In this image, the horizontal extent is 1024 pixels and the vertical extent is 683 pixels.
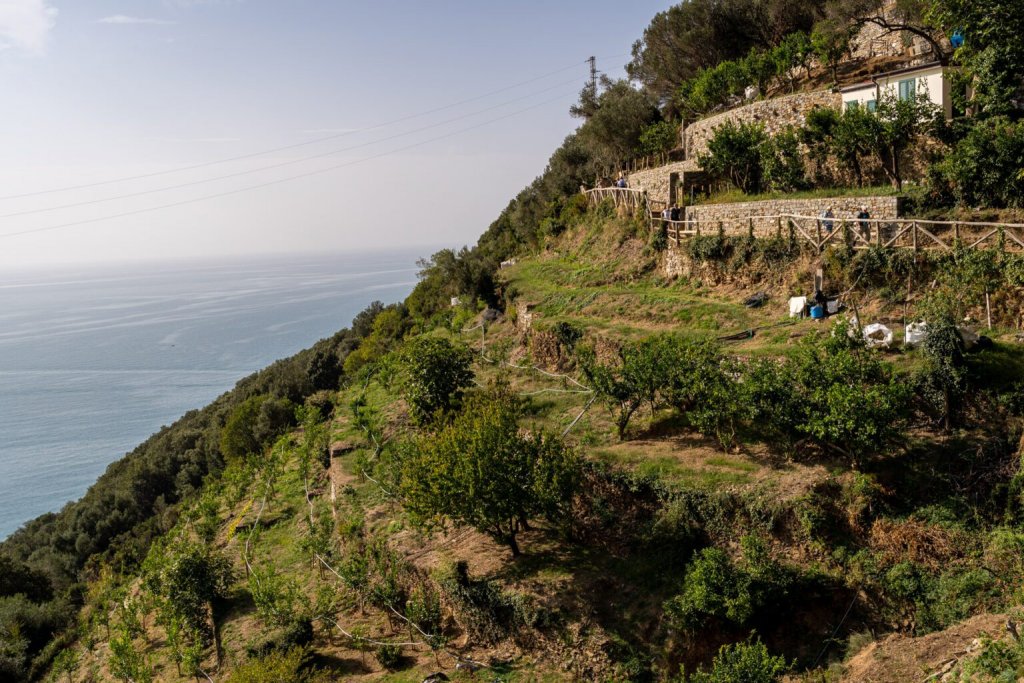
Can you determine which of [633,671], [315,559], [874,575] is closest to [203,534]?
[315,559]

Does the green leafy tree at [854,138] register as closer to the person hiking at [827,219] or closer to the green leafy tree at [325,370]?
the person hiking at [827,219]

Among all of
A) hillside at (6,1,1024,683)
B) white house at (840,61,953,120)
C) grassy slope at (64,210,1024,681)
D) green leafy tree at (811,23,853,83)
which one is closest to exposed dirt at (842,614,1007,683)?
hillside at (6,1,1024,683)

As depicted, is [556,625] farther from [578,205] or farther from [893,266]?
[578,205]

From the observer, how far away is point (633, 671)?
11.9m

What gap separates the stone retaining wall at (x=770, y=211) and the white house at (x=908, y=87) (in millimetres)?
6206

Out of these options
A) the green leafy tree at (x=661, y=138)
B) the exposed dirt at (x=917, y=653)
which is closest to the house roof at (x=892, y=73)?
the green leafy tree at (x=661, y=138)

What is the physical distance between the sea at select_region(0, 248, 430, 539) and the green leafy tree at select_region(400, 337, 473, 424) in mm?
34178

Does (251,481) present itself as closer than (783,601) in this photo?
No

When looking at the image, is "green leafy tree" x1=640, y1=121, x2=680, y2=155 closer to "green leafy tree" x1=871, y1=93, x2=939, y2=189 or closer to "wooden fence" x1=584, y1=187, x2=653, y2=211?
"wooden fence" x1=584, y1=187, x2=653, y2=211

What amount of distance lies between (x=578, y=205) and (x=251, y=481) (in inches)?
1054

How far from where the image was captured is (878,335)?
53.4ft

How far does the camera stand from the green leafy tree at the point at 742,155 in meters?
29.4

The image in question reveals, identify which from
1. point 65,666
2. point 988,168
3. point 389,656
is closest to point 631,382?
point 389,656

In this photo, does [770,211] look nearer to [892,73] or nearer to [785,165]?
[785,165]
